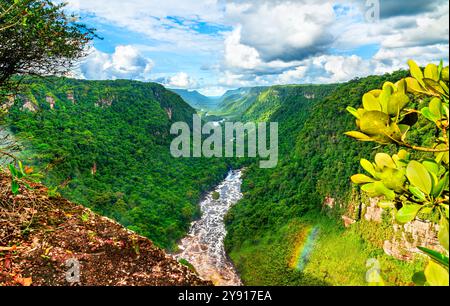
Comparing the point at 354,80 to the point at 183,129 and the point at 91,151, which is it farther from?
the point at 91,151

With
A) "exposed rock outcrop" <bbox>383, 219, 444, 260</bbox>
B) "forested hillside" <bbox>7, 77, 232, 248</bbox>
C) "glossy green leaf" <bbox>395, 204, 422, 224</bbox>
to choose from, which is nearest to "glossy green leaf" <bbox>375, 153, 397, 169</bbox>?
"glossy green leaf" <bbox>395, 204, 422, 224</bbox>

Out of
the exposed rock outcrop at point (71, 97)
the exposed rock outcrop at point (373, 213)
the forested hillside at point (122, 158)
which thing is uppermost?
the exposed rock outcrop at point (71, 97)

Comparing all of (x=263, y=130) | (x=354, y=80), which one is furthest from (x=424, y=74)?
(x=263, y=130)

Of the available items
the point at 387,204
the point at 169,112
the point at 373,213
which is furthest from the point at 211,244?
the point at 169,112

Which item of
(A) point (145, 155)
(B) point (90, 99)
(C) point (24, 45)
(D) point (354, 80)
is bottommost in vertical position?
(A) point (145, 155)

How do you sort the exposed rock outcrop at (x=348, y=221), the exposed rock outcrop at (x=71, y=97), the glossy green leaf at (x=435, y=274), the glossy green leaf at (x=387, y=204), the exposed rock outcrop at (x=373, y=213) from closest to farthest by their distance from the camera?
the glossy green leaf at (x=435, y=274) → the glossy green leaf at (x=387, y=204) → the exposed rock outcrop at (x=373, y=213) → the exposed rock outcrop at (x=348, y=221) → the exposed rock outcrop at (x=71, y=97)

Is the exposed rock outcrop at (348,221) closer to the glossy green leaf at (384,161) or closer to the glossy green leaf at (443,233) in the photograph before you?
the glossy green leaf at (384,161)

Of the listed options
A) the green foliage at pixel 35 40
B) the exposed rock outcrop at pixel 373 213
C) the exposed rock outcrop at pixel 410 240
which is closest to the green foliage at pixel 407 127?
the green foliage at pixel 35 40

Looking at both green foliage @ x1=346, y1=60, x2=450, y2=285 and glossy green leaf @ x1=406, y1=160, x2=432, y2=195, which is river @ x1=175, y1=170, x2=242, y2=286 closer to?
green foliage @ x1=346, y1=60, x2=450, y2=285
